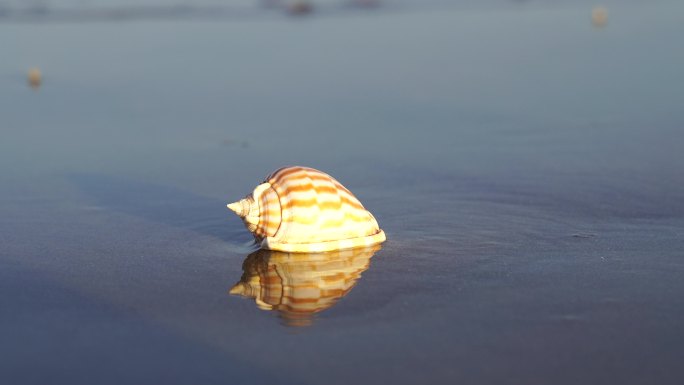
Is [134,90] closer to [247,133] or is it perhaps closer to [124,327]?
[247,133]

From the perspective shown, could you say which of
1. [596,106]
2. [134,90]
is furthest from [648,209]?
[134,90]

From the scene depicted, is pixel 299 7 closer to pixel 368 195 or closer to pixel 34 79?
pixel 34 79

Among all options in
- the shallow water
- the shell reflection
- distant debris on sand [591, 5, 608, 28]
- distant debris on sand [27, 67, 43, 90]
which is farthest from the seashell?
distant debris on sand [591, 5, 608, 28]

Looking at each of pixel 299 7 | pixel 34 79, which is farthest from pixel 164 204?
pixel 299 7

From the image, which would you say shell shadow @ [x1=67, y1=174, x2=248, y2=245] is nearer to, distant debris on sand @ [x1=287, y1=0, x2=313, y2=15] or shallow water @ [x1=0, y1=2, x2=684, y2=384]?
shallow water @ [x1=0, y1=2, x2=684, y2=384]

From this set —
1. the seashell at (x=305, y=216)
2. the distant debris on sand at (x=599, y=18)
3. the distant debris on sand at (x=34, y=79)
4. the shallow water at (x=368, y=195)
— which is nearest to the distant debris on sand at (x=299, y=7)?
the shallow water at (x=368, y=195)
